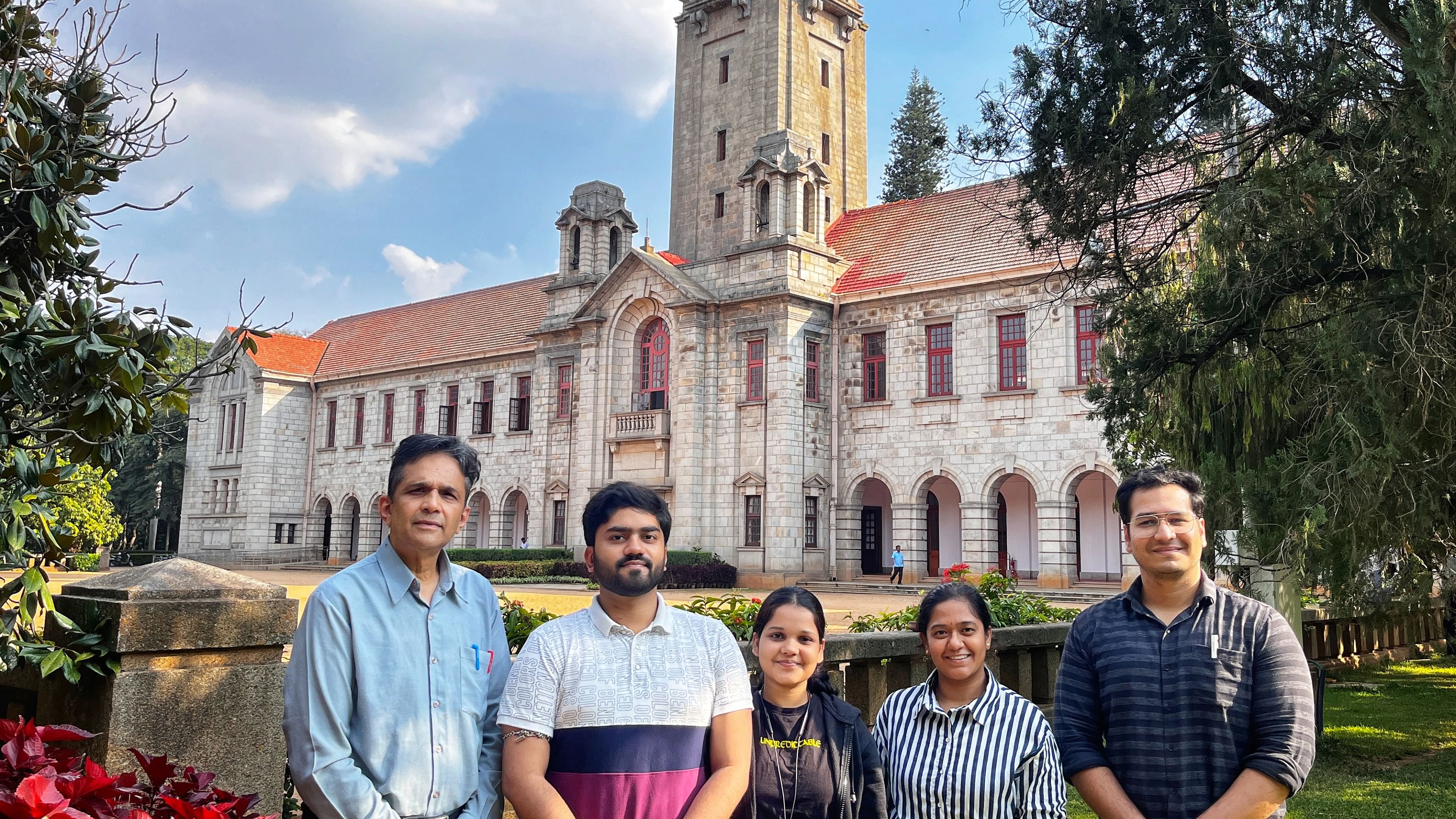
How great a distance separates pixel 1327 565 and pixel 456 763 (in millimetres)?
7088

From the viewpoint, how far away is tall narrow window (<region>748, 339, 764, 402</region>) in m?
28.8

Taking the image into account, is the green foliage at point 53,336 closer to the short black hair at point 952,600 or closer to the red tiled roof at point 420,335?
the short black hair at point 952,600

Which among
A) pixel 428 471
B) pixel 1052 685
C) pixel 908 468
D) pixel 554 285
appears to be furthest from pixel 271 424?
pixel 428 471

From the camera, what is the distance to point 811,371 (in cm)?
2898

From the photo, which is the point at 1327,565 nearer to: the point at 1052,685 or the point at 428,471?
the point at 1052,685

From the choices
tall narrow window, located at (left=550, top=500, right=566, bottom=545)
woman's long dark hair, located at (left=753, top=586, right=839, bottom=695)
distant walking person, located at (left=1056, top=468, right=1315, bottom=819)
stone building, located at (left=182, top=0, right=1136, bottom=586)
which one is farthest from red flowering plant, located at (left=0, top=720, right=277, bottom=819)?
tall narrow window, located at (left=550, top=500, right=566, bottom=545)

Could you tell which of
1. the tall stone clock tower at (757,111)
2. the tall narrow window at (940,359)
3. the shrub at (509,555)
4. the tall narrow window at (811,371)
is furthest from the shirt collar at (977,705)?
the shrub at (509,555)

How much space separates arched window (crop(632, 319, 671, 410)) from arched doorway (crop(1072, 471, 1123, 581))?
1143 centimetres

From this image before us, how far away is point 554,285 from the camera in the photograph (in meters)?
33.9

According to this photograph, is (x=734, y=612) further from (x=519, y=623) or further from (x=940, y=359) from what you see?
(x=940, y=359)

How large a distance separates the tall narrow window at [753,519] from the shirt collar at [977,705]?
973 inches

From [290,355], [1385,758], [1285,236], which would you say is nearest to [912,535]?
[1385,758]

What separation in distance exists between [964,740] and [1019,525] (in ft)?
86.4

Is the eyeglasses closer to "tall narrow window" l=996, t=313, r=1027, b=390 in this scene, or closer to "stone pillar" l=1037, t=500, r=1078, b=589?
"stone pillar" l=1037, t=500, r=1078, b=589
